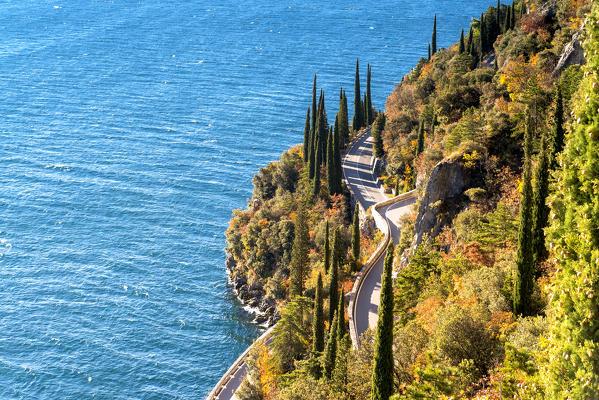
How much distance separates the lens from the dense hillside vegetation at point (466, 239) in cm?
2086

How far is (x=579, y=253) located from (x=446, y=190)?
1375 inches

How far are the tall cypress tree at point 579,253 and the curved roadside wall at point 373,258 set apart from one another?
29595 mm

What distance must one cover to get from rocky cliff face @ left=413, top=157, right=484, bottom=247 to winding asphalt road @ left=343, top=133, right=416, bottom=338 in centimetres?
814

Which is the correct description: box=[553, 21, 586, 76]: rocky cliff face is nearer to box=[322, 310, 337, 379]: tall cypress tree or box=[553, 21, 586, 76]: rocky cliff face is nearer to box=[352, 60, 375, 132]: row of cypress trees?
box=[322, 310, 337, 379]: tall cypress tree

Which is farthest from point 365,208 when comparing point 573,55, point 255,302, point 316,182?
point 573,55

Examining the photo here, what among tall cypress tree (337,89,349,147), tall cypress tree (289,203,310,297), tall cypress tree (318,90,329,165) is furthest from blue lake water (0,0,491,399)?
tall cypress tree (318,90,329,165)

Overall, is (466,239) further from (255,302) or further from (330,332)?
(255,302)

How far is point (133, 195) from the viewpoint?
116625 mm

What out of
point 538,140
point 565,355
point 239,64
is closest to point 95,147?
point 239,64

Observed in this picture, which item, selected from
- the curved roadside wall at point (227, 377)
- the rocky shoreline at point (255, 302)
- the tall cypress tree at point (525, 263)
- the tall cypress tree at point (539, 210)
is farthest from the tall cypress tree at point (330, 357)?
the rocky shoreline at point (255, 302)

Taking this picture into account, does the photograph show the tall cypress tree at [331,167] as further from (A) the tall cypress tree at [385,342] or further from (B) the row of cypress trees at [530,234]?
(A) the tall cypress tree at [385,342]

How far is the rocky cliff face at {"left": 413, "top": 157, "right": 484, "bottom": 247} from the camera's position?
54.2m

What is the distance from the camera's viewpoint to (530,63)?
2662 inches

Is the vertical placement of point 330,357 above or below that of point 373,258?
above
